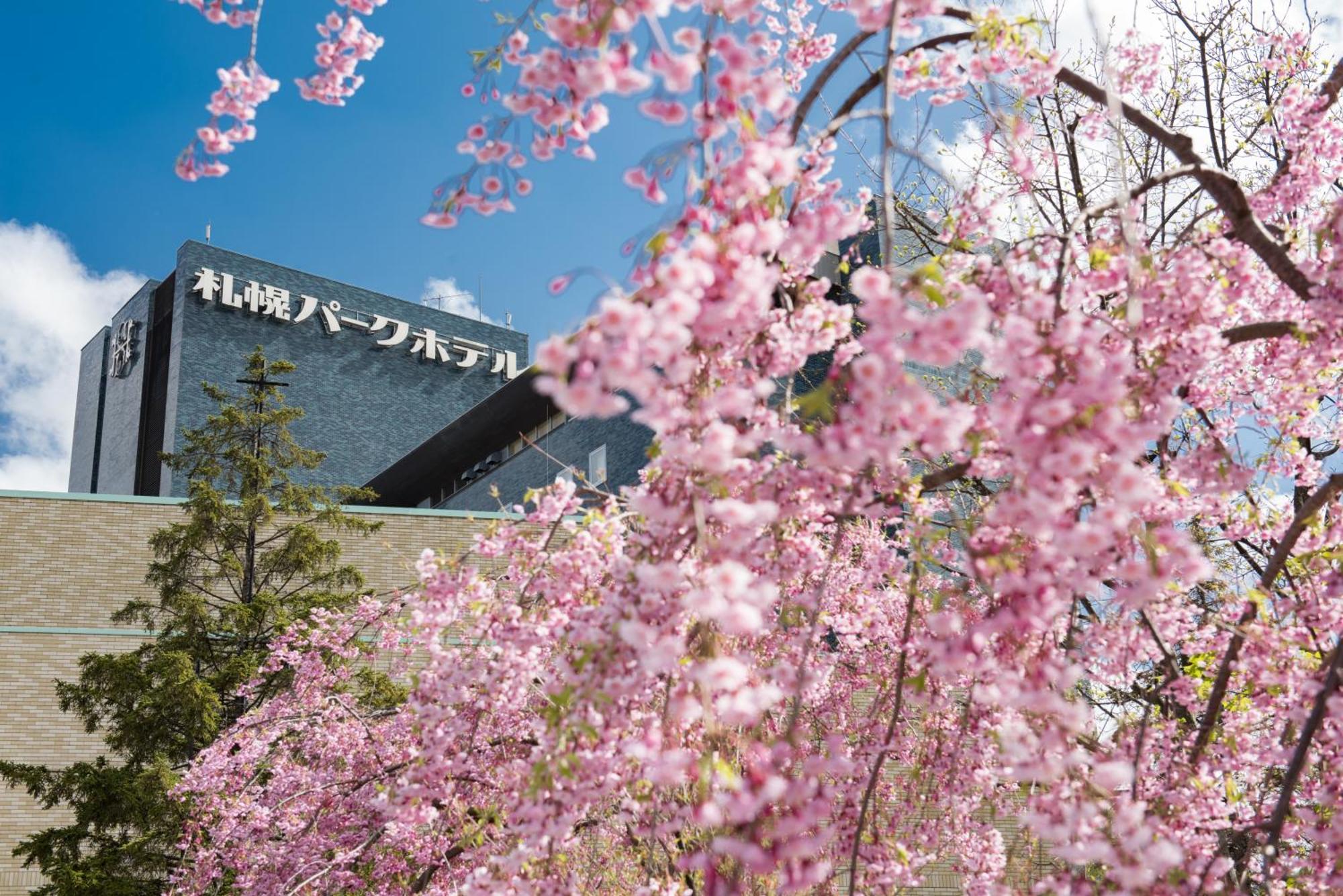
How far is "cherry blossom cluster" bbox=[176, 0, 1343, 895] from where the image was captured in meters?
2.05

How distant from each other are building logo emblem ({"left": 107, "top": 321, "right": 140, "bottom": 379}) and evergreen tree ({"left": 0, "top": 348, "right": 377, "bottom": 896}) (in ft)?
57.5

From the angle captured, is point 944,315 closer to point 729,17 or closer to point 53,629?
point 729,17

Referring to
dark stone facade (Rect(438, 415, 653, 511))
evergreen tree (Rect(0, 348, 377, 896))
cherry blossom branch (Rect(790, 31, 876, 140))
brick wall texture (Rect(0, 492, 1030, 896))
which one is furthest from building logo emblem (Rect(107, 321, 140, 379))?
cherry blossom branch (Rect(790, 31, 876, 140))

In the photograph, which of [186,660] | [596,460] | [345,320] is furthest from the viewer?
[345,320]

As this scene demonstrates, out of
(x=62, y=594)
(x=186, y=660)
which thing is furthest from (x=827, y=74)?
(x=62, y=594)

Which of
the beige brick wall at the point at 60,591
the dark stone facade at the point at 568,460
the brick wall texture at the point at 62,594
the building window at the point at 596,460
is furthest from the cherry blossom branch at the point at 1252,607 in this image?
the building window at the point at 596,460

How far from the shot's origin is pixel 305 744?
811 centimetres

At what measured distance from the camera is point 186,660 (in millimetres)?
9836

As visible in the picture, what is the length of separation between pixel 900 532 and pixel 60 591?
51.4ft

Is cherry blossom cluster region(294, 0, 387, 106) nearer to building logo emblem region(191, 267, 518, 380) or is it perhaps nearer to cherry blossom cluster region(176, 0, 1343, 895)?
cherry blossom cluster region(176, 0, 1343, 895)

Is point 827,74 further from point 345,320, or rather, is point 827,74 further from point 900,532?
point 345,320

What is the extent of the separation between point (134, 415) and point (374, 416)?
619cm

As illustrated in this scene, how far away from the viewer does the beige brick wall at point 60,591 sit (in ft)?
48.6

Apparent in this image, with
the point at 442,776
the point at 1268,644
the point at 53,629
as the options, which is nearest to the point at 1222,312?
the point at 1268,644
